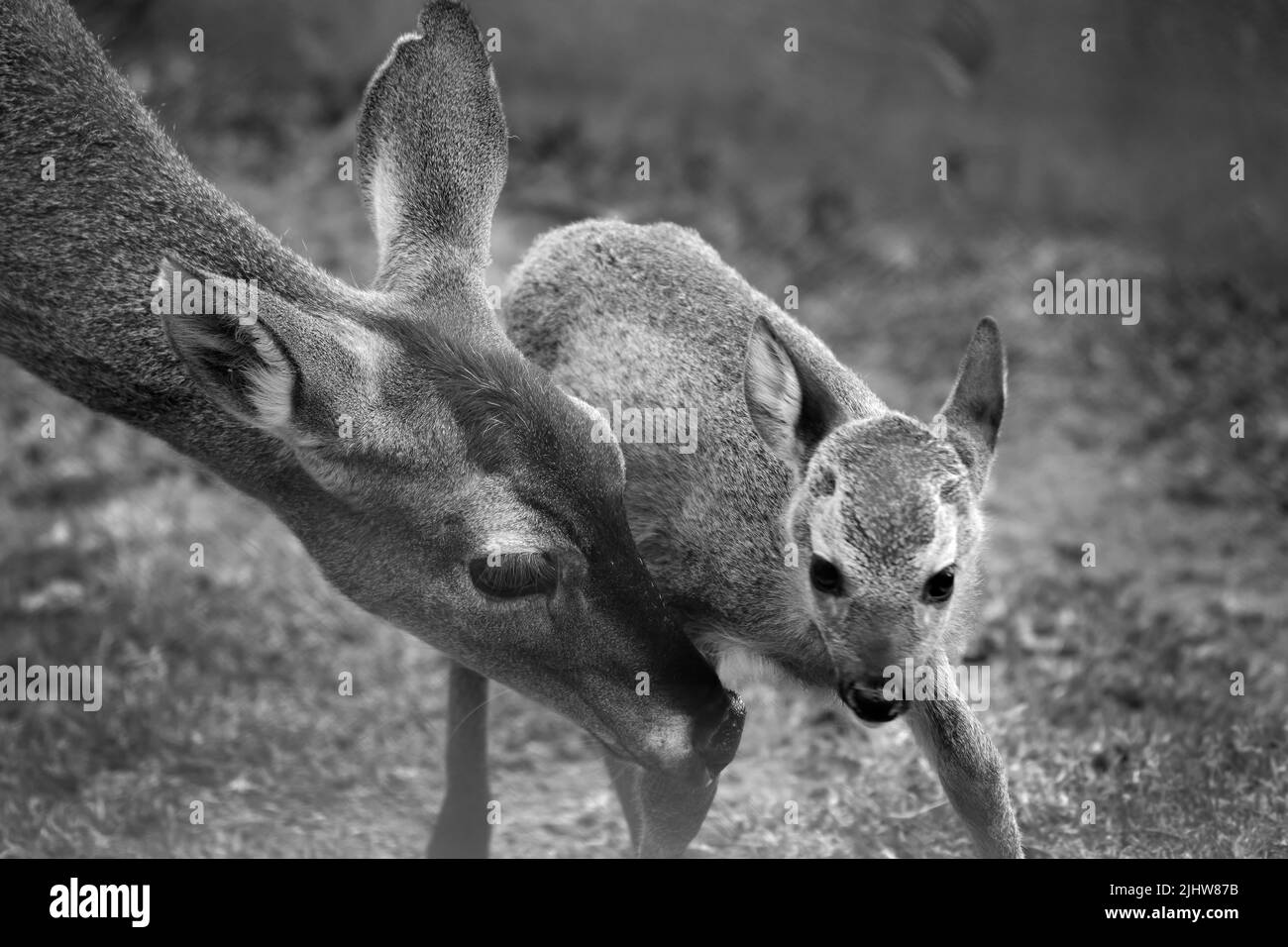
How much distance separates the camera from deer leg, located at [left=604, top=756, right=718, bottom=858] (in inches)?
235

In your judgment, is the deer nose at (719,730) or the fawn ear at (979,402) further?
the fawn ear at (979,402)

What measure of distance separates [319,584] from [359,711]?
1316 millimetres

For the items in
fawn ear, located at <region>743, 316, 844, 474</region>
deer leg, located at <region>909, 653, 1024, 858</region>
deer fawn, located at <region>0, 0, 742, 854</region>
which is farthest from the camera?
deer leg, located at <region>909, 653, 1024, 858</region>

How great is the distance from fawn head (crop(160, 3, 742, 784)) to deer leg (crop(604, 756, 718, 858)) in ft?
0.71

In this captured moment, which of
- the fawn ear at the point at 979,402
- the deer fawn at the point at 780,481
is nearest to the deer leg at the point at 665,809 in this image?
the deer fawn at the point at 780,481

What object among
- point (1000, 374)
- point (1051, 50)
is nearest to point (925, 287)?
point (1051, 50)

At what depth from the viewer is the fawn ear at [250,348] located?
16.9 ft

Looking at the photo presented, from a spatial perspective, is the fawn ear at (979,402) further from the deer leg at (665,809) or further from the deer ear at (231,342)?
the deer ear at (231,342)

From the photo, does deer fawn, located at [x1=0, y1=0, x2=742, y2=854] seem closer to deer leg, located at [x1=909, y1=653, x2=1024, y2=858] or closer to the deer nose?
the deer nose

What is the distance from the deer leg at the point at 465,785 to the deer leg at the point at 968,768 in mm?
2151

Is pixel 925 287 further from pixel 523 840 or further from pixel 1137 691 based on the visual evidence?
pixel 523 840

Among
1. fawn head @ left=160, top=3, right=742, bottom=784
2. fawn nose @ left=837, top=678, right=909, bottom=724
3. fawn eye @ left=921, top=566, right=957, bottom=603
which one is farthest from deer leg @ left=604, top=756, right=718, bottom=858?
fawn eye @ left=921, top=566, right=957, bottom=603

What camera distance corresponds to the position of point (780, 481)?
6191 millimetres

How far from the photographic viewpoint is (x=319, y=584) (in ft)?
32.8
